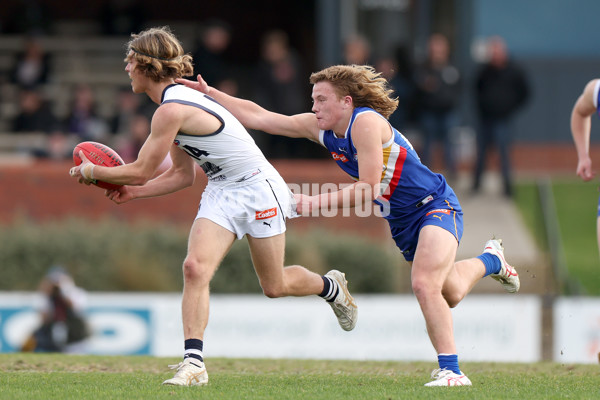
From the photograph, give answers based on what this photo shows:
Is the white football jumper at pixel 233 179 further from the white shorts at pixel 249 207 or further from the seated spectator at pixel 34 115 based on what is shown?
the seated spectator at pixel 34 115

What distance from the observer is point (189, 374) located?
21.7 ft

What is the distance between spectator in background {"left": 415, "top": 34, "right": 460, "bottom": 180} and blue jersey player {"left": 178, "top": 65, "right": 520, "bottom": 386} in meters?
8.44

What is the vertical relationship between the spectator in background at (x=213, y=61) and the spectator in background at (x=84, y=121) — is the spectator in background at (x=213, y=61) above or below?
above

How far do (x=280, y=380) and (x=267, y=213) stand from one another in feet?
4.03

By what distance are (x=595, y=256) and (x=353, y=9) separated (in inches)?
249

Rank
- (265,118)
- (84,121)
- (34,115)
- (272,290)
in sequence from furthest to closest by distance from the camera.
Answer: (34,115) < (84,121) < (265,118) < (272,290)

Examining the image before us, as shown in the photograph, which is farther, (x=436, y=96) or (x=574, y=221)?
(x=574, y=221)

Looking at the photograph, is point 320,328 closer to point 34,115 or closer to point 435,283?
point 435,283

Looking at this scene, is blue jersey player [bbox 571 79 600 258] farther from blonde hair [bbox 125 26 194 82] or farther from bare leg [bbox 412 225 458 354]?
blonde hair [bbox 125 26 194 82]

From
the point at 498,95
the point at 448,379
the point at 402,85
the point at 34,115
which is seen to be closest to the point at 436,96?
the point at 402,85

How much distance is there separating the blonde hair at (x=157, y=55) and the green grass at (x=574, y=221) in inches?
360

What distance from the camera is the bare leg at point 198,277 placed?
6.61 m

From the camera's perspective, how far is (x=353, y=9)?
18.9 metres

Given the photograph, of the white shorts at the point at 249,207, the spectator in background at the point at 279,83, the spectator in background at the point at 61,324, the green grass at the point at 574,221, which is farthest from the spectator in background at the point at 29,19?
the white shorts at the point at 249,207
